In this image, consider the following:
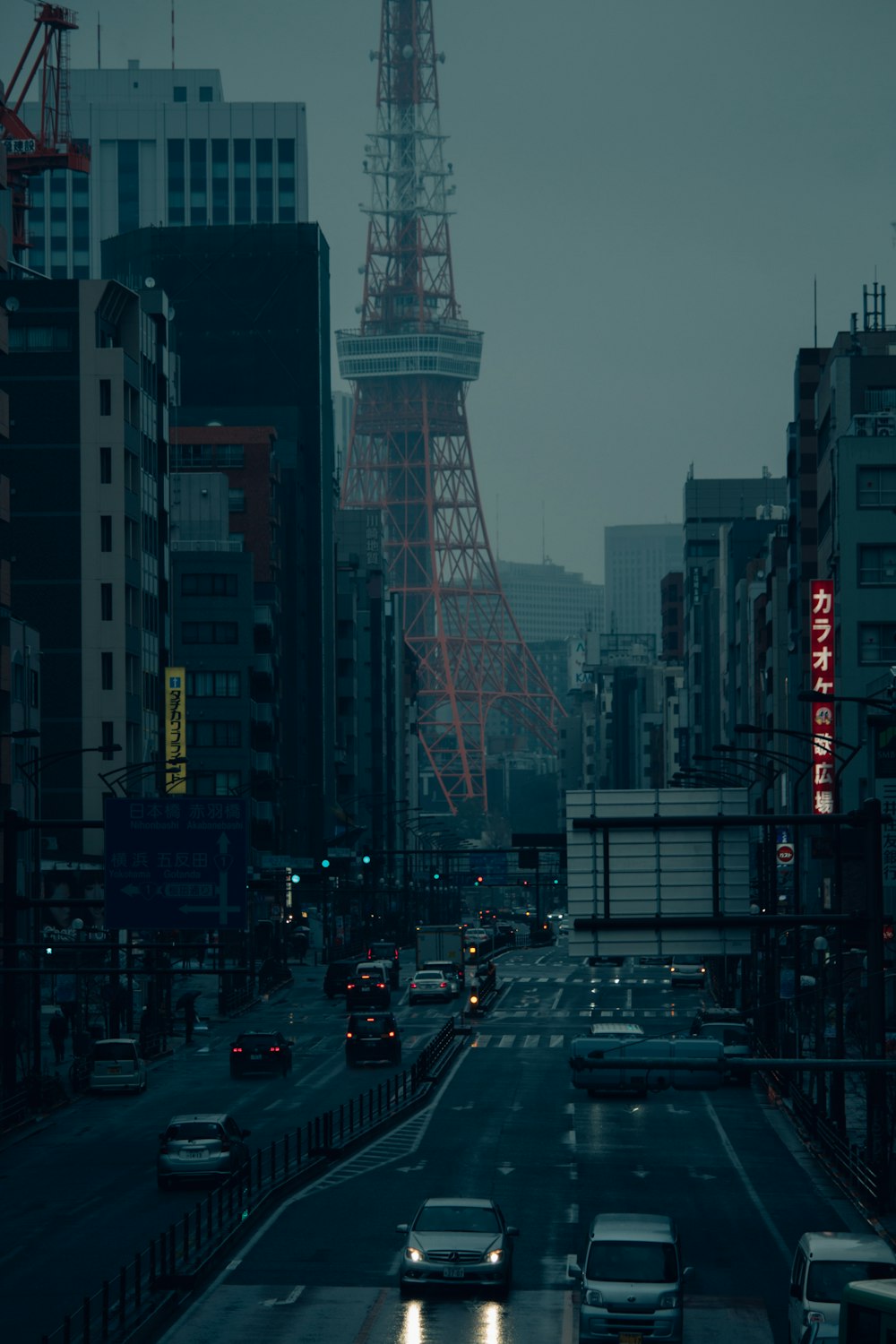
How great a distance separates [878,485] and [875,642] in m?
6.86

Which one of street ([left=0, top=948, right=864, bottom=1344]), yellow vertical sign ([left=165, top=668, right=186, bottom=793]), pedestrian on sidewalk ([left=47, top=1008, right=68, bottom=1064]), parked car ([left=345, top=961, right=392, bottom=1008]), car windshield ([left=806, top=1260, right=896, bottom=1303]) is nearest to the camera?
car windshield ([left=806, top=1260, right=896, bottom=1303])

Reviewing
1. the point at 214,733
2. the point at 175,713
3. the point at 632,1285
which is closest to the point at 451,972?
the point at 175,713

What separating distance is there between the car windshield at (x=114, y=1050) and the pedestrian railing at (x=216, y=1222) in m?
8.29

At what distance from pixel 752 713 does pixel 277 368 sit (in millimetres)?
53852

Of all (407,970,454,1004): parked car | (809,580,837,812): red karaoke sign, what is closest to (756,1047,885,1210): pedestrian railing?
(809,580,837,812): red karaoke sign

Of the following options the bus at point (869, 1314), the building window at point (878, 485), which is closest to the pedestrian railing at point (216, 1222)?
the bus at point (869, 1314)

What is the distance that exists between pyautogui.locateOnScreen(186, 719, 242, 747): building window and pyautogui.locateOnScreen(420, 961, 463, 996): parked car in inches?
1398

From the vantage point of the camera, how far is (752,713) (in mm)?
174125

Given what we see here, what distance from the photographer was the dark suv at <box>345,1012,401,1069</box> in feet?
263

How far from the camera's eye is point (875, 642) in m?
100

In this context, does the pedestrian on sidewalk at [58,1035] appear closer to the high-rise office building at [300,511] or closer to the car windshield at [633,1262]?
the car windshield at [633,1262]

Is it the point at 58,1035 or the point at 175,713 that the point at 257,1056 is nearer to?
the point at 58,1035

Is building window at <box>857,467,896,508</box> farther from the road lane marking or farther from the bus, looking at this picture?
the bus

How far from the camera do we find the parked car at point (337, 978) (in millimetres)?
118375
